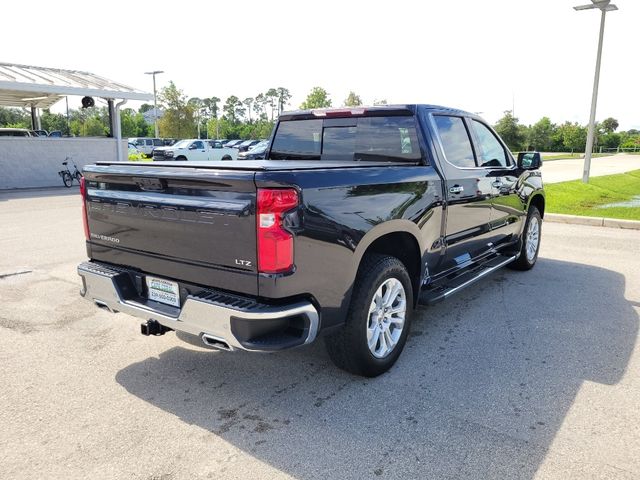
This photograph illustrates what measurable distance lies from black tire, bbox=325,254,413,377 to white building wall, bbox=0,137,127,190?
17.3m

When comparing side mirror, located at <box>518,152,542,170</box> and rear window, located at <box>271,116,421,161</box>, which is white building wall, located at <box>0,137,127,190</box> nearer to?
rear window, located at <box>271,116,421,161</box>

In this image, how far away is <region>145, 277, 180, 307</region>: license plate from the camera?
3213 mm

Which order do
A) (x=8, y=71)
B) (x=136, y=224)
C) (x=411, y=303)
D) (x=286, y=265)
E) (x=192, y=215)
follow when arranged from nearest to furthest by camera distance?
(x=286, y=265)
(x=192, y=215)
(x=136, y=224)
(x=411, y=303)
(x=8, y=71)

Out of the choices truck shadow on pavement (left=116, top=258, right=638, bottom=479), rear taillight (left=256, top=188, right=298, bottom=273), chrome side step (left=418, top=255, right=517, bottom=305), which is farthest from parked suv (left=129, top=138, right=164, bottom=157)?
rear taillight (left=256, top=188, right=298, bottom=273)

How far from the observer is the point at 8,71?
1928 cm

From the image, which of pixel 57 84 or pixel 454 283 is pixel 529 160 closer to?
pixel 454 283

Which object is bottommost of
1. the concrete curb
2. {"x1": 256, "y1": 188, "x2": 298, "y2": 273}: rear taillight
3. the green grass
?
the concrete curb

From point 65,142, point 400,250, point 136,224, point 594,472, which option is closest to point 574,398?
point 594,472

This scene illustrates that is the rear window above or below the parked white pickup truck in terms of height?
above

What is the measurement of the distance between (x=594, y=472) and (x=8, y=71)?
888 inches

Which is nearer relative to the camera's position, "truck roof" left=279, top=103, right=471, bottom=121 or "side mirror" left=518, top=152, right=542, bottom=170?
"truck roof" left=279, top=103, right=471, bottom=121

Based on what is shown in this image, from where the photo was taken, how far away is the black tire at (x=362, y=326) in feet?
10.9

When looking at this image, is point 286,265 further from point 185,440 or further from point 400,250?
point 400,250

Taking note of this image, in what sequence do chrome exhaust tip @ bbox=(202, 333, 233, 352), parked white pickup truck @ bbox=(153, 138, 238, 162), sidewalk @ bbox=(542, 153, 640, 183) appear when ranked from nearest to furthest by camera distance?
chrome exhaust tip @ bbox=(202, 333, 233, 352) < sidewalk @ bbox=(542, 153, 640, 183) < parked white pickup truck @ bbox=(153, 138, 238, 162)
